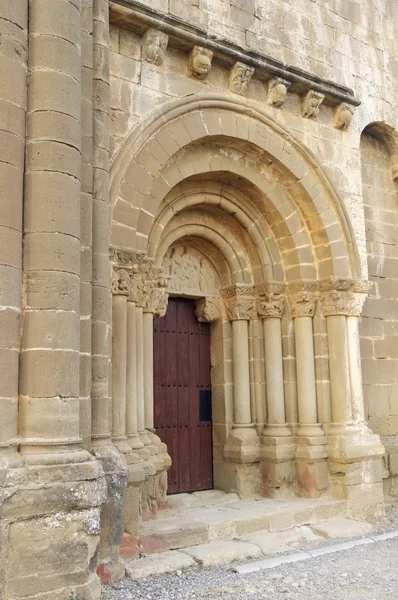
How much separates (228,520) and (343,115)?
500 centimetres

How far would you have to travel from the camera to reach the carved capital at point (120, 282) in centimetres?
545

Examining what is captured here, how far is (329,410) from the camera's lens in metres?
7.09

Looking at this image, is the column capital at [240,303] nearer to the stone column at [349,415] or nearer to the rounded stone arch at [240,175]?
the rounded stone arch at [240,175]

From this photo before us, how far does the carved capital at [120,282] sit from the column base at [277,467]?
2680 millimetres

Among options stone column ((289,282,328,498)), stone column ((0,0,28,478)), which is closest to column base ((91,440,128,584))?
stone column ((0,0,28,478))

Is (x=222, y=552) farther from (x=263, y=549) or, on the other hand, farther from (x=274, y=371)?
(x=274, y=371)

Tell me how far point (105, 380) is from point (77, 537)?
3.97 ft

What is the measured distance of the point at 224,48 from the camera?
21.0 ft

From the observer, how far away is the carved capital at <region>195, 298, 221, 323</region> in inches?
291

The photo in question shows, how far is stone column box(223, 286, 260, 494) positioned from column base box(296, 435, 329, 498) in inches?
20.0

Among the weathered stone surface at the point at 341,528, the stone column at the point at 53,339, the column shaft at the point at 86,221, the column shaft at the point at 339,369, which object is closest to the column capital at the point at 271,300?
the column shaft at the point at 339,369

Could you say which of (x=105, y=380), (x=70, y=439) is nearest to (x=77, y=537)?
(x=70, y=439)

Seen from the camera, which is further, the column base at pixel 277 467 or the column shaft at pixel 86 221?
the column base at pixel 277 467

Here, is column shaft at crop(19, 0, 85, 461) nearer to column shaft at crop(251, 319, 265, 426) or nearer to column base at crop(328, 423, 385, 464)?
column shaft at crop(251, 319, 265, 426)
